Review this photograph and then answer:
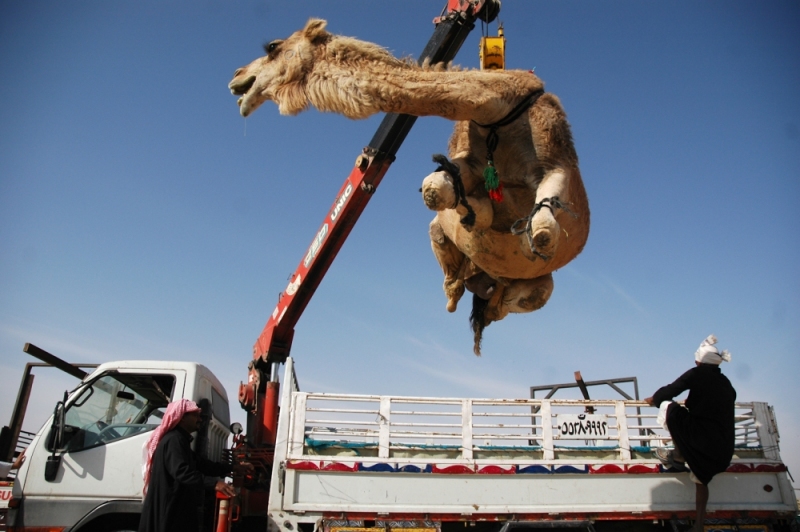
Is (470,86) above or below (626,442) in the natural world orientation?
above

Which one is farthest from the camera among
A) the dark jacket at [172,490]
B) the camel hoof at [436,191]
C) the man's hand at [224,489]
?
the camel hoof at [436,191]

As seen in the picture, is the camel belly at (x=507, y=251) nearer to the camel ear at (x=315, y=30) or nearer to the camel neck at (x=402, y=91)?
the camel neck at (x=402, y=91)

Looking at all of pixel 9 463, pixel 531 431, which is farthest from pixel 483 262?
pixel 9 463

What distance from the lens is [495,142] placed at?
17.4 feet

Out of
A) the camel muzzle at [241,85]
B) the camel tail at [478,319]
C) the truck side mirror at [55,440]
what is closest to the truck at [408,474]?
the truck side mirror at [55,440]

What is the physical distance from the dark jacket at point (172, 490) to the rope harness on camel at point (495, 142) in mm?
3183

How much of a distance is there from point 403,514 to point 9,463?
5.93m

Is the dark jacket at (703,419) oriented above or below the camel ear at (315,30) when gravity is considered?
below

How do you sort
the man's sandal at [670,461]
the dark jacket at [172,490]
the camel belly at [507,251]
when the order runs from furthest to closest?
the camel belly at [507,251] < the man's sandal at [670,461] < the dark jacket at [172,490]

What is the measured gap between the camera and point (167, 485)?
14.2 ft

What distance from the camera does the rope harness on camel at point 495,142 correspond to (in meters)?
5.08

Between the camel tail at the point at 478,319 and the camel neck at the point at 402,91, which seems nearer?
the camel neck at the point at 402,91

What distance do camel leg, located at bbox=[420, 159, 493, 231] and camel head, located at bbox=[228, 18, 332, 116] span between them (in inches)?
46.8

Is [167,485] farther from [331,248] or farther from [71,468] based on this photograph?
[331,248]
